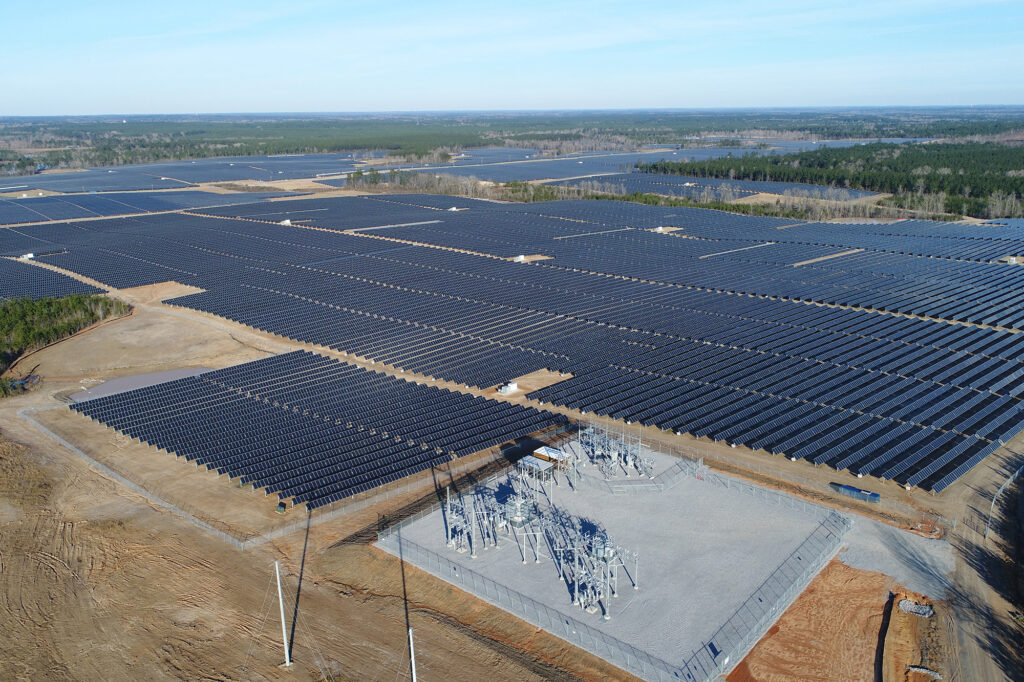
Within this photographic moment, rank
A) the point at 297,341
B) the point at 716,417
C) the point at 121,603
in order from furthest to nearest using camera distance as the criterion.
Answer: the point at 297,341, the point at 716,417, the point at 121,603

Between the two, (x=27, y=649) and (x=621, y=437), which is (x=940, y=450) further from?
(x=27, y=649)

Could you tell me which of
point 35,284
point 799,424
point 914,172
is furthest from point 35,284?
point 914,172

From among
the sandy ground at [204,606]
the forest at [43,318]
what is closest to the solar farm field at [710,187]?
→ the forest at [43,318]

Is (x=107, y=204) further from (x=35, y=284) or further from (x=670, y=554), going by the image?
(x=670, y=554)

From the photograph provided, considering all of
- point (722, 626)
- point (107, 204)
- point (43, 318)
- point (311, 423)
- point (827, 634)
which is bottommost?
point (827, 634)

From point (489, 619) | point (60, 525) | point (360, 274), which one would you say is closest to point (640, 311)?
point (360, 274)
